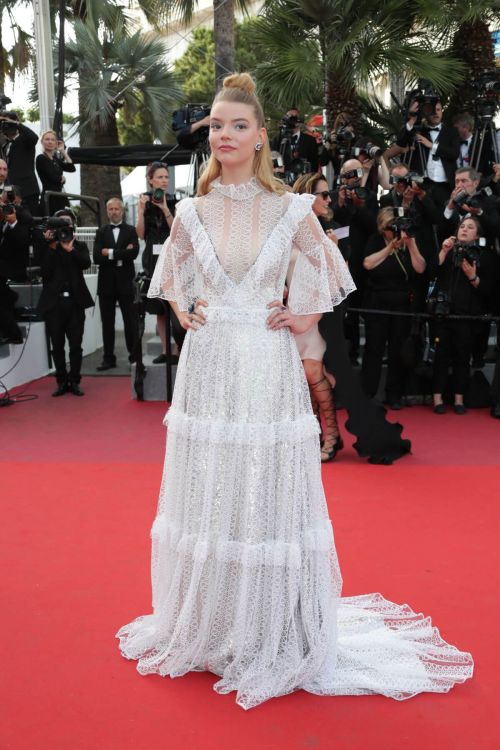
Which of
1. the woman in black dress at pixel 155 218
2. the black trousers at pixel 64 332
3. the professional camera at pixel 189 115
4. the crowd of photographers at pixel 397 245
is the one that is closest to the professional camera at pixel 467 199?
the crowd of photographers at pixel 397 245

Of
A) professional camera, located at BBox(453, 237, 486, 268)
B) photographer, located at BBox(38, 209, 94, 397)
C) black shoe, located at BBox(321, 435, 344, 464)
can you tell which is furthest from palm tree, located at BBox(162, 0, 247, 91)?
black shoe, located at BBox(321, 435, 344, 464)

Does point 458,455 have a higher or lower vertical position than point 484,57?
lower

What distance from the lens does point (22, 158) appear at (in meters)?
9.06

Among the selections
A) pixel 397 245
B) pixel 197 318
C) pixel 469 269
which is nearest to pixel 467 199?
pixel 469 269

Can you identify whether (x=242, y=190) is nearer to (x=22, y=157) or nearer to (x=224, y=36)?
(x=22, y=157)

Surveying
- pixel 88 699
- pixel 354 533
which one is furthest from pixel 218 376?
pixel 354 533

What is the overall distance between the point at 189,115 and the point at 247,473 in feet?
16.0

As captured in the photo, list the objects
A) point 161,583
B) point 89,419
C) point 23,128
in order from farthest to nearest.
Result: point 23,128, point 89,419, point 161,583

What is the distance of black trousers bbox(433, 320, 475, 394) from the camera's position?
22.9 ft

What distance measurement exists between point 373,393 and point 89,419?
239 centimetres

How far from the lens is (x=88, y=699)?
2631 millimetres

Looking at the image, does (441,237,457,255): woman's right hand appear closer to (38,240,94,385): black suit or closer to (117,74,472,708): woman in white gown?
A: (38,240,94,385): black suit

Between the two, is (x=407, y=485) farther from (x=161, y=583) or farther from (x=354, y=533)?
(x=161, y=583)

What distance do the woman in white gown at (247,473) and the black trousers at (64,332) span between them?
17.5 ft
